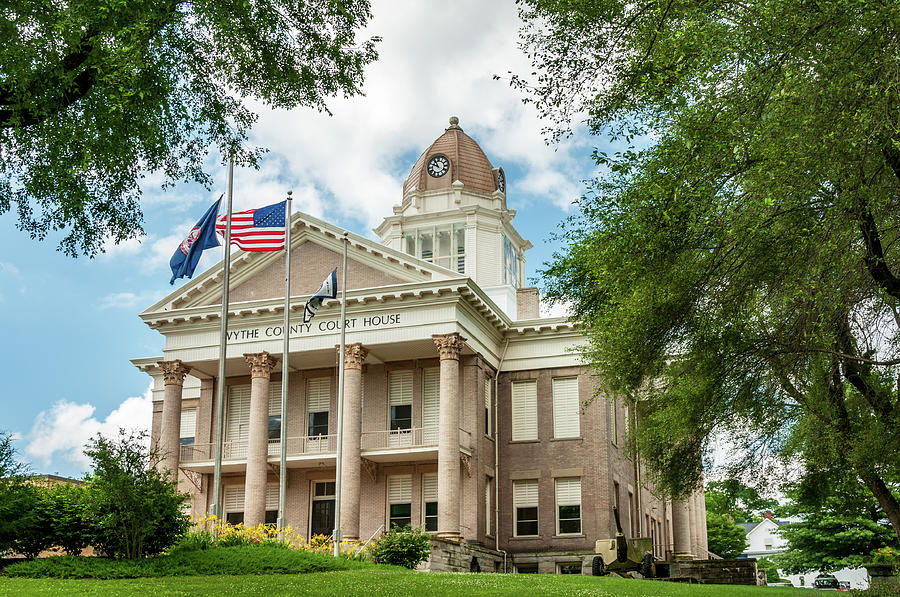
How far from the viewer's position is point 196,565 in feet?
76.9

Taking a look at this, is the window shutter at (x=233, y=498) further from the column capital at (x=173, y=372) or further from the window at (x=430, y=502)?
the window at (x=430, y=502)

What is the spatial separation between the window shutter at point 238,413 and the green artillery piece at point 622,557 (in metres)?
17.4

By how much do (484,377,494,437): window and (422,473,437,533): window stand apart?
10.2ft

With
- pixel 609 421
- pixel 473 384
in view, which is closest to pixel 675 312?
pixel 473 384

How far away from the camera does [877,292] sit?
1616 cm

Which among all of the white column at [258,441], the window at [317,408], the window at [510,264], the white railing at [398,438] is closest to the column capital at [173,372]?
the white column at [258,441]

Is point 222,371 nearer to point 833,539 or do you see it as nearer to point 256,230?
point 256,230

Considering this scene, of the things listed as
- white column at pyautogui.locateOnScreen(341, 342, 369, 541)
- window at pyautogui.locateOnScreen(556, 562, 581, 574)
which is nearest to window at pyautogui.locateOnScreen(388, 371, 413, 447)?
white column at pyautogui.locateOnScreen(341, 342, 369, 541)

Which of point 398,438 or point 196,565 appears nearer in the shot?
point 196,565

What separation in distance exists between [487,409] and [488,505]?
13.2ft

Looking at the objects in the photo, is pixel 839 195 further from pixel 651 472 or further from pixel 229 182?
pixel 229 182

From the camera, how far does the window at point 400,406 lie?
3950cm

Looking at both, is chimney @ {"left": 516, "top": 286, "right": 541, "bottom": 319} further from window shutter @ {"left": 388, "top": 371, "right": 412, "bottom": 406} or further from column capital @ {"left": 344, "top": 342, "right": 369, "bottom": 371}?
column capital @ {"left": 344, "top": 342, "right": 369, "bottom": 371}

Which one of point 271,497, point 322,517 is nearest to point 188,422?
point 271,497
